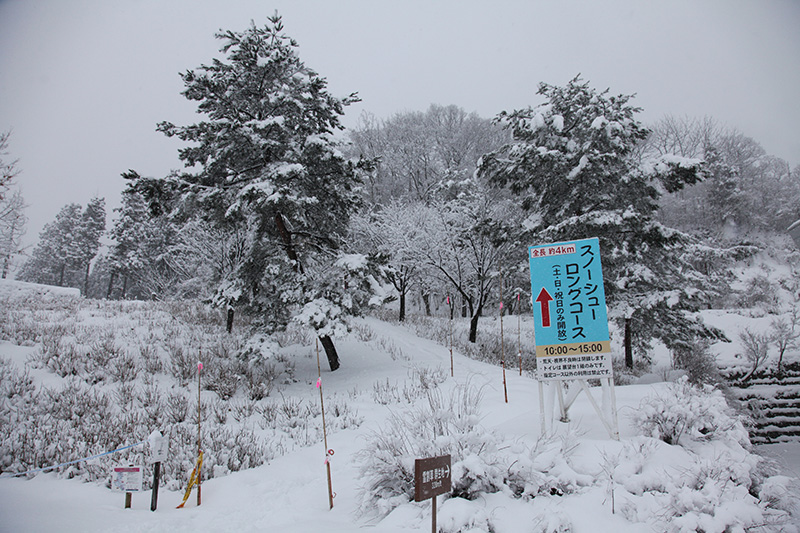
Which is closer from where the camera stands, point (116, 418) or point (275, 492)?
point (275, 492)

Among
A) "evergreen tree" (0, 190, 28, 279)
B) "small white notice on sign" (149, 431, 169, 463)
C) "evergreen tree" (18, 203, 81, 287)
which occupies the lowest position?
"small white notice on sign" (149, 431, 169, 463)

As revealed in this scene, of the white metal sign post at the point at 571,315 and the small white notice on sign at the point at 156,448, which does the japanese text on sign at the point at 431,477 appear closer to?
the white metal sign post at the point at 571,315

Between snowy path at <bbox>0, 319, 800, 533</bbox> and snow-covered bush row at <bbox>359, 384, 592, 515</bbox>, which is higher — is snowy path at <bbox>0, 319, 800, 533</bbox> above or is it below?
below

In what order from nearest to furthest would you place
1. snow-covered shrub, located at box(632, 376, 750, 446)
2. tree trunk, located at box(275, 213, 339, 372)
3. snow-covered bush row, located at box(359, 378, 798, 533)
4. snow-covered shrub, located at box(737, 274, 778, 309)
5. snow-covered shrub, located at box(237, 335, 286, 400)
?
snow-covered bush row, located at box(359, 378, 798, 533) < snow-covered shrub, located at box(632, 376, 750, 446) < snow-covered shrub, located at box(237, 335, 286, 400) < tree trunk, located at box(275, 213, 339, 372) < snow-covered shrub, located at box(737, 274, 778, 309)

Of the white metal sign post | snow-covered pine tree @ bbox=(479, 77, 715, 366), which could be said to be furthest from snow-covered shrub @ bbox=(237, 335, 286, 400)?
snow-covered pine tree @ bbox=(479, 77, 715, 366)

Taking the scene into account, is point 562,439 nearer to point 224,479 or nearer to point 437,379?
point 224,479

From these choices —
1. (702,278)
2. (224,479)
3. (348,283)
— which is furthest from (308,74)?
(702,278)

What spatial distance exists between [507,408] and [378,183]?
2800cm

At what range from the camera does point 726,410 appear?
5152 millimetres

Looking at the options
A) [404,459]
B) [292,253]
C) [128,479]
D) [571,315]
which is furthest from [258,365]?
[571,315]

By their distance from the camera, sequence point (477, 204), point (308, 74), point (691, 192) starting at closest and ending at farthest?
point (308, 74) < point (477, 204) < point (691, 192)

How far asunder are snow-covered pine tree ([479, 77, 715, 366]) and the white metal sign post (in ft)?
21.9

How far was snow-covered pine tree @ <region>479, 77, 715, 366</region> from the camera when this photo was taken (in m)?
11.3

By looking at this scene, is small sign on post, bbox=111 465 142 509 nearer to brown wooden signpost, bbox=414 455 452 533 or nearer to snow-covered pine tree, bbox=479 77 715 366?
brown wooden signpost, bbox=414 455 452 533
